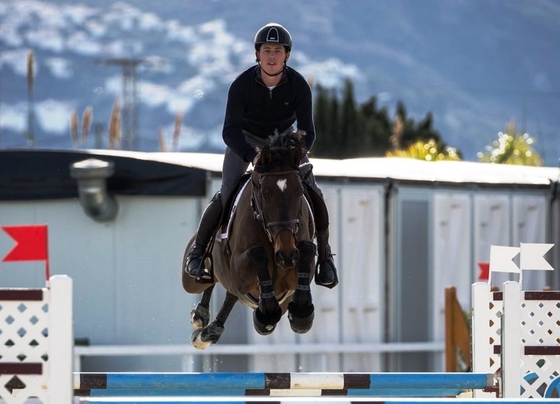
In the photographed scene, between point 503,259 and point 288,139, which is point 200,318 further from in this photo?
point 503,259

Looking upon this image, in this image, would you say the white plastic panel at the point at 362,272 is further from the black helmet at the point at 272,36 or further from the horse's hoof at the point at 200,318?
the black helmet at the point at 272,36

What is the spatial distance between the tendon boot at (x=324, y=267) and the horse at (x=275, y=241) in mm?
228

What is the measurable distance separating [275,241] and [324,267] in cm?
→ 83

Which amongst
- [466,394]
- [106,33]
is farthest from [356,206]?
[106,33]

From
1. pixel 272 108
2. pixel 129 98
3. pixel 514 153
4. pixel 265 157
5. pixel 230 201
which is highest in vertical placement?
pixel 129 98

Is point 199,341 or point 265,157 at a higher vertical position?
point 265,157

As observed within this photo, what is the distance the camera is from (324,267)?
732 centimetres

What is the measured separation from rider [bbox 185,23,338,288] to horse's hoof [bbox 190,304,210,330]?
4.66 ft

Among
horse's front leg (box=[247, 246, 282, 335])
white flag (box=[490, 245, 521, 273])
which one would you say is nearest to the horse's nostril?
horse's front leg (box=[247, 246, 282, 335])

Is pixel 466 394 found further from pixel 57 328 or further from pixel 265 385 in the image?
pixel 57 328

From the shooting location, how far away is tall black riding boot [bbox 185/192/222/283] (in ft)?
25.8

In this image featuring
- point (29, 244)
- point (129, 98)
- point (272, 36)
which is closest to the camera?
point (29, 244)

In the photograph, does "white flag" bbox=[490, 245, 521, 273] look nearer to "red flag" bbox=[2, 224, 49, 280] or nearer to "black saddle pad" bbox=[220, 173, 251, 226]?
"black saddle pad" bbox=[220, 173, 251, 226]

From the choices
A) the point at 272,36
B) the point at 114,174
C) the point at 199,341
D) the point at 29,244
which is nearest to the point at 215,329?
the point at 199,341
